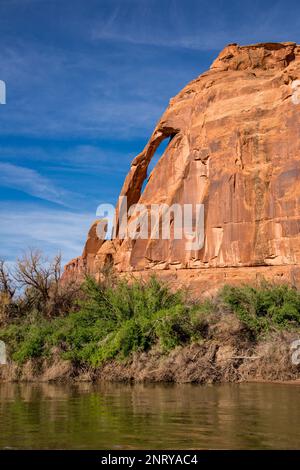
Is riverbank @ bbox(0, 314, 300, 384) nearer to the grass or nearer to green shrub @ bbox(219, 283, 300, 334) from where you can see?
the grass

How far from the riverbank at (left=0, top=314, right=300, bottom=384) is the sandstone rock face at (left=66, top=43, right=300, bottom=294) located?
48.6ft

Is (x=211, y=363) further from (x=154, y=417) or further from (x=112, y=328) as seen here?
(x=154, y=417)

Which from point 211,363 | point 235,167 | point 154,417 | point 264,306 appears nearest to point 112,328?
point 211,363

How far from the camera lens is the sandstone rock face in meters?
33.8

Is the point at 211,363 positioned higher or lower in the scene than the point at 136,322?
lower

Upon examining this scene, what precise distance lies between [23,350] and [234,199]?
21.1 m

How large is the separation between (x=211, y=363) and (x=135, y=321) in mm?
2820

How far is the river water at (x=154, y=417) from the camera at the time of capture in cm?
799

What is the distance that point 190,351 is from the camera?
54.3 feet

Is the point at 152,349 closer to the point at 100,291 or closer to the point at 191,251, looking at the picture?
the point at 100,291

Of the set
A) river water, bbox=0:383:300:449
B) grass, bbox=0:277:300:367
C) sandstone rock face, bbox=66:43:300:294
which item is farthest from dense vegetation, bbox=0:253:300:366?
sandstone rock face, bbox=66:43:300:294

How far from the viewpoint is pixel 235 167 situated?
1433 inches

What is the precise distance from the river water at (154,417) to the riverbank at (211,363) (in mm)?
924
